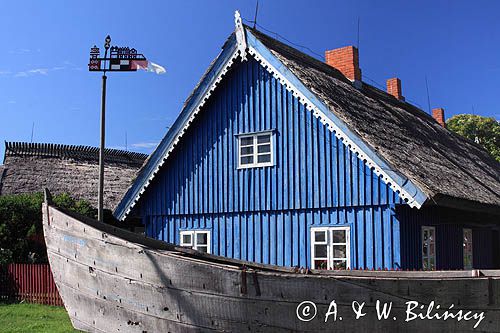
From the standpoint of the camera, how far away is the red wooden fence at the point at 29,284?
16.7 m

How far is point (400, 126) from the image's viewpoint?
17.2m

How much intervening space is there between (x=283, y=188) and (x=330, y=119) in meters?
2.35

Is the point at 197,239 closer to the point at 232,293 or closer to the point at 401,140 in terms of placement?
the point at 401,140

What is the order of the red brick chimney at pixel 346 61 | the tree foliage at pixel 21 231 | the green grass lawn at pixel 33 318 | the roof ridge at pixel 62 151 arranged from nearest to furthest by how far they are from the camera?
the green grass lawn at pixel 33 318
the tree foliage at pixel 21 231
the red brick chimney at pixel 346 61
the roof ridge at pixel 62 151

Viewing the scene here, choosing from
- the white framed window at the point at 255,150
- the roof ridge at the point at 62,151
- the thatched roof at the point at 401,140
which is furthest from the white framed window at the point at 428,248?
the roof ridge at the point at 62,151

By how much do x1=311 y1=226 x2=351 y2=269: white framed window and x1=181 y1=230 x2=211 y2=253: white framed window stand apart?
142 inches

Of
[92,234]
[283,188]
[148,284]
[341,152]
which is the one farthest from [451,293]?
[283,188]

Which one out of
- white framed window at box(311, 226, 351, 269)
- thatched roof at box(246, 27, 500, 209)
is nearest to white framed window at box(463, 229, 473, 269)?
thatched roof at box(246, 27, 500, 209)

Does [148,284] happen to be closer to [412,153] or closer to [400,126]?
[412,153]

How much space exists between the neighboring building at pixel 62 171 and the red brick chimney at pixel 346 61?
10584mm

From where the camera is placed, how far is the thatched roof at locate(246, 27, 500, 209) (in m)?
12.9

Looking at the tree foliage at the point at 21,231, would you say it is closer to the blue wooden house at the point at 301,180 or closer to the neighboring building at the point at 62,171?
the blue wooden house at the point at 301,180

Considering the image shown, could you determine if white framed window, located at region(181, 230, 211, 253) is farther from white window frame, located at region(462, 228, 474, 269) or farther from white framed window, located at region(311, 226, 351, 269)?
white window frame, located at region(462, 228, 474, 269)

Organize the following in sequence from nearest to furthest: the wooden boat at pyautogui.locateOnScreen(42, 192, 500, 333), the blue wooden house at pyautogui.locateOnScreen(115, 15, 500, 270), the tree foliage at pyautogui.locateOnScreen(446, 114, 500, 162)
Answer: the wooden boat at pyautogui.locateOnScreen(42, 192, 500, 333) → the blue wooden house at pyautogui.locateOnScreen(115, 15, 500, 270) → the tree foliage at pyautogui.locateOnScreen(446, 114, 500, 162)
